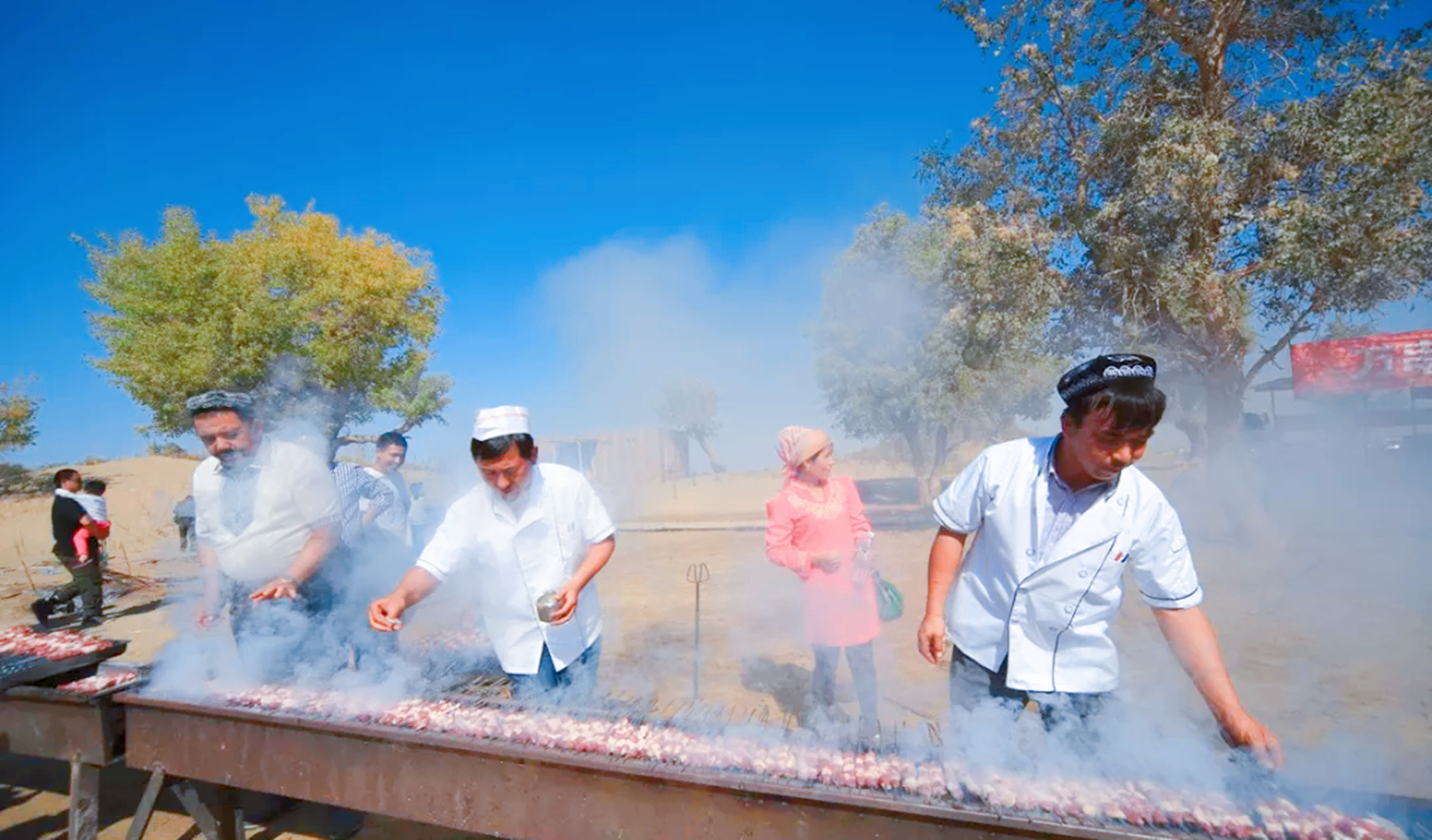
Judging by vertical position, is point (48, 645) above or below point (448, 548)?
below

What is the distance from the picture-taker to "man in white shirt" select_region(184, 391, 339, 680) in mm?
3396

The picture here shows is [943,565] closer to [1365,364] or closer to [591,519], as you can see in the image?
[591,519]

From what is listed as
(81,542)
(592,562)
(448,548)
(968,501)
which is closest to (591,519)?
(592,562)

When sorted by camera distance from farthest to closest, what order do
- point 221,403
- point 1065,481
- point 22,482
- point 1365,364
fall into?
1. point 22,482
2. point 1365,364
3. point 221,403
4. point 1065,481

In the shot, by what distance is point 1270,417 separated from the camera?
22.6m

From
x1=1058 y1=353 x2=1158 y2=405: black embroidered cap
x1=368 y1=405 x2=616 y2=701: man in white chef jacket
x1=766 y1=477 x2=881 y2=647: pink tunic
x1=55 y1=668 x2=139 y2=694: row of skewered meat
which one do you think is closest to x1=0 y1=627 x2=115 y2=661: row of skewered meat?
x1=55 y1=668 x2=139 y2=694: row of skewered meat

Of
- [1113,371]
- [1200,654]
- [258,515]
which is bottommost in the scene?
[1200,654]

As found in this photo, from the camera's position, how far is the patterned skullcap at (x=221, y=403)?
3.35 metres

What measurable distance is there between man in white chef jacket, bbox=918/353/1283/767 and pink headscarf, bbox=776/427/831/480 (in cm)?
129

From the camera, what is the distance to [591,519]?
315 centimetres

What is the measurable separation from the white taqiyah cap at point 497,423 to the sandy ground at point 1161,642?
135cm

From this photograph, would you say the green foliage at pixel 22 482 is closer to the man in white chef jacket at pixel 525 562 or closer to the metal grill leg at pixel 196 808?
the metal grill leg at pixel 196 808

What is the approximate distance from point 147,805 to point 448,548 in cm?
183

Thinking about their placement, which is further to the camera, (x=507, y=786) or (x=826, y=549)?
(x=826, y=549)
